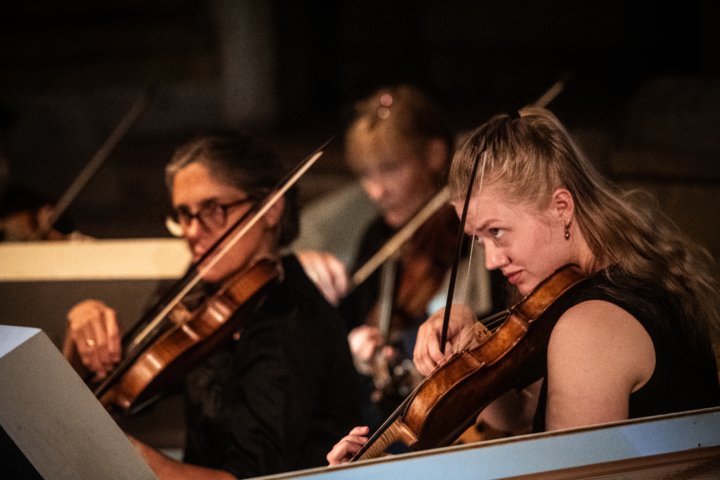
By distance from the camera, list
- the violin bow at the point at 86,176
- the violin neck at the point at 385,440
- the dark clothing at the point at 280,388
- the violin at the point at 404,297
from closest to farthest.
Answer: the violin neck at the point at 385,440
the dark clothing at the point at 280,388
the violin at the point at 404,297
the violin bow at the point at 86,176

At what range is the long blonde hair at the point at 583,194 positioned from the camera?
32.2 inches

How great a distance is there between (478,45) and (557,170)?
416 cm

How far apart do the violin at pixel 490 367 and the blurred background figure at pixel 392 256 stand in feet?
2.26

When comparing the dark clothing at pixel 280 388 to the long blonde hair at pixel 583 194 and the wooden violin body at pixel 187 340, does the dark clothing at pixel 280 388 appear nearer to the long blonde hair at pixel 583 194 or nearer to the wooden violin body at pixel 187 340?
the wooden violin body at pixel 187 340

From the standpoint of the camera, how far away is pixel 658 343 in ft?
2.67

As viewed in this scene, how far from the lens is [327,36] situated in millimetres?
4957

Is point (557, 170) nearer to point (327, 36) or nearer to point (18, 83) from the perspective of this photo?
point (327, 36)

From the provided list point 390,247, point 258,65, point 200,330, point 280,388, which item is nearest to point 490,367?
point 280,388

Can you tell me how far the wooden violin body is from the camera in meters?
1.06

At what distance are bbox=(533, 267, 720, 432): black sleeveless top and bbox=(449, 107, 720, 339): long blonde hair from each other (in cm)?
2

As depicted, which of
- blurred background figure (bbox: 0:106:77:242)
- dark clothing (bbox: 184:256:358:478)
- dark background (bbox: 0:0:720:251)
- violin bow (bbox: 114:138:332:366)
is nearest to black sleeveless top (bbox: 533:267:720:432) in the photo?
dark clothing (bbox: 184:256:358:478)

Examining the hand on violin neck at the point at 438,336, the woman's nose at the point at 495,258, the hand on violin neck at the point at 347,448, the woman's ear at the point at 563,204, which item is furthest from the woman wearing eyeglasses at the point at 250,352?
the woman's ear at the point at 563,204

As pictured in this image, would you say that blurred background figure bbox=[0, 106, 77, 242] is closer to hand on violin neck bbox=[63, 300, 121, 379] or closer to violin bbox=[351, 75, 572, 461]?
hand on violin neck bbox=[63, 300, 121, 379]

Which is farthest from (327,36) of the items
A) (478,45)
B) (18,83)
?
(18,83)
